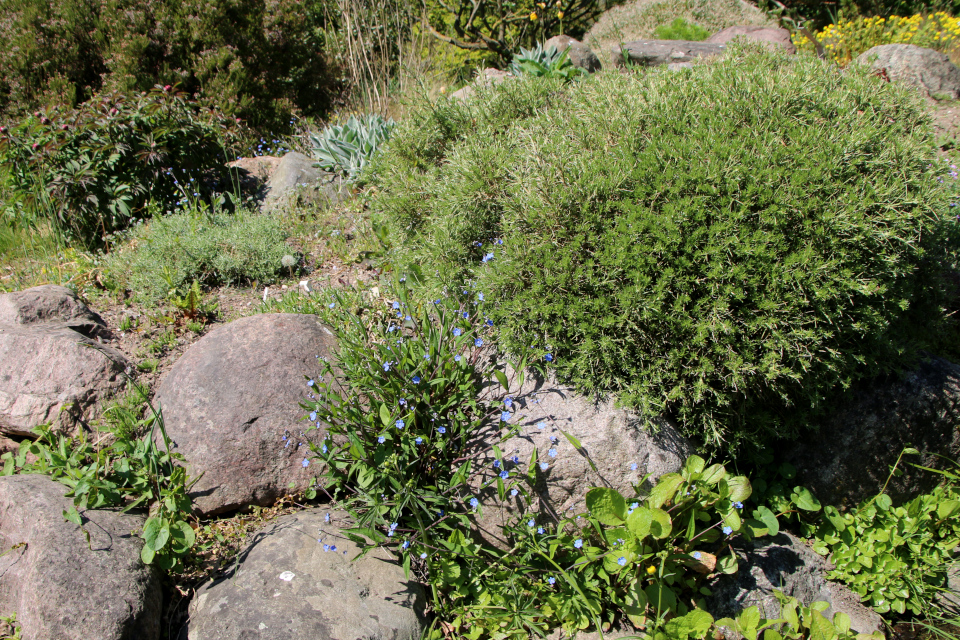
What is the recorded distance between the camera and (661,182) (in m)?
2.85

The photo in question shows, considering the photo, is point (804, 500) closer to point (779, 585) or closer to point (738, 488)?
point (779, 585)

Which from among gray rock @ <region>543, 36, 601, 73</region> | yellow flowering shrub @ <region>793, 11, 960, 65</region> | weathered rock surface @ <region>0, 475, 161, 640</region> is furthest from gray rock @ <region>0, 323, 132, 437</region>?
yellow flowering shrub @ <region>793, 11, 960, 65</region>

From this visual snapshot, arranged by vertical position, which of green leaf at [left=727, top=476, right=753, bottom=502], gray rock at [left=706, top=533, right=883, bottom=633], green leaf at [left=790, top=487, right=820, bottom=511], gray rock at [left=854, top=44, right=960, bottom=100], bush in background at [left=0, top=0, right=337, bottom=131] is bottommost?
gray rock at [left=706, top=533, right=883, bottom=633]

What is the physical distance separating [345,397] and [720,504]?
194cm

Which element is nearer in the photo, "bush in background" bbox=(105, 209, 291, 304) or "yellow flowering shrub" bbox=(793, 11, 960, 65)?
"bush in background" bbox=(105, 209, 291, 304)

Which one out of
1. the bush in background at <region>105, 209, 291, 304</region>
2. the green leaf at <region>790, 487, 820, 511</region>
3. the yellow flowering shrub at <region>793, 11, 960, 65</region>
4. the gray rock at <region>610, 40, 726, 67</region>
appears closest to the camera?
the green leaf at <region>790, 487, 820, 511</region>

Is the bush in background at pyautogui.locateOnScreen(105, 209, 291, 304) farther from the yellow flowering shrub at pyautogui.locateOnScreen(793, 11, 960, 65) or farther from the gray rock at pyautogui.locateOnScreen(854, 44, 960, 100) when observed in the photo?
the yellow flowering shrub at pyautogui.locateOnScreen(793, 11, 960, 65)

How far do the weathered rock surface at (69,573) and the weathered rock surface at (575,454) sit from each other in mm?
1473

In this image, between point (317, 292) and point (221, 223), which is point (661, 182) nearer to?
point (317, 292)

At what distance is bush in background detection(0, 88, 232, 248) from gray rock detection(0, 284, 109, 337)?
1.42 meters

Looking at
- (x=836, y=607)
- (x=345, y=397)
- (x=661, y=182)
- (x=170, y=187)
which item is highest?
(x=661, y=182)

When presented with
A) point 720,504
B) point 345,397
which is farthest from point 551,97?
point 720,504

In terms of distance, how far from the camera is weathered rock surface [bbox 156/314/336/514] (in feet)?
9.92

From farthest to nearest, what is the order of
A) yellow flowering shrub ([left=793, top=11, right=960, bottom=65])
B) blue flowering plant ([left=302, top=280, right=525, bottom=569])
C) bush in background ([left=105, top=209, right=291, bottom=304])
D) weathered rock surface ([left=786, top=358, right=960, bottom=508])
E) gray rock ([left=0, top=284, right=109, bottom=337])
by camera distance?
yellow flowering shrub ([left=793, top=11, right=960, bottom=65])
bush in background ([left=105, top=209, right=291, bottom=304])
gray rock ([left=0, top=284, right=109, bottom=337])
weathered rock surface ([left=786, top=358, right=960, bottom=508])
blue flowering plant ([left=302, top=280, right=525, bottom=569])
